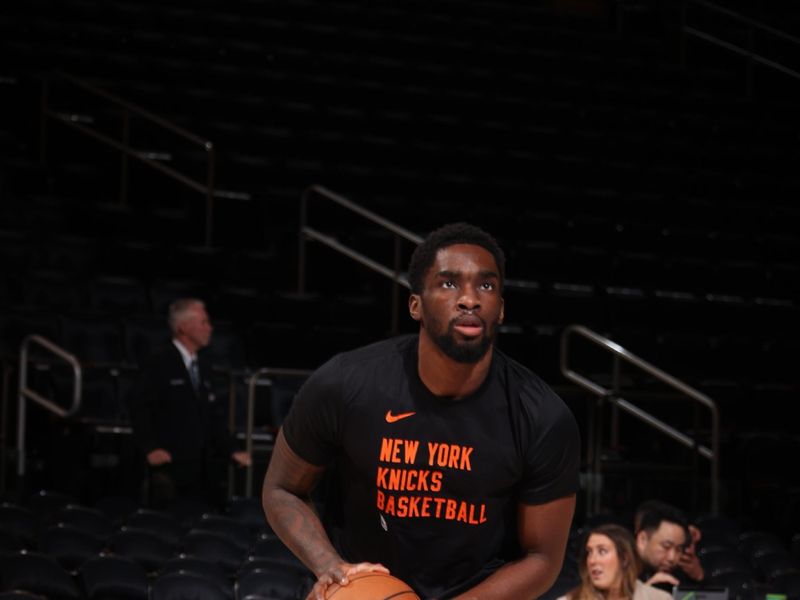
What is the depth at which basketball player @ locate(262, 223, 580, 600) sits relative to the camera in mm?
2934

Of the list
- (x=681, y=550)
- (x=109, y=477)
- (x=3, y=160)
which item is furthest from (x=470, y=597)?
(x=3, y=160)

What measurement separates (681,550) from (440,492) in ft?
12.1

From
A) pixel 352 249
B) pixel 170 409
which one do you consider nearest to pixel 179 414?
pixel 170 409

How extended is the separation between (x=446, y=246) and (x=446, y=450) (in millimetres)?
437

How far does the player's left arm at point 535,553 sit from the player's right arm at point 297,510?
1.00 ft

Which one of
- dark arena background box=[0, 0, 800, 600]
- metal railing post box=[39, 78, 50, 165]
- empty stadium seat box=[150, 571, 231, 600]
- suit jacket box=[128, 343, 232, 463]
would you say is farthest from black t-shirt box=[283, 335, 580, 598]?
metal railing post box=[39, 78, 50, 165]

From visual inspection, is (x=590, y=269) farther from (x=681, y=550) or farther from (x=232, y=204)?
(x=681, y=550)

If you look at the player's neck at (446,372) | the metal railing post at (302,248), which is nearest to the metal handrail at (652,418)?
the metal railing post at (302,248)

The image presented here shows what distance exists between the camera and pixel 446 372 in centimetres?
299

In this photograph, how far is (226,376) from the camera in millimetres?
9281

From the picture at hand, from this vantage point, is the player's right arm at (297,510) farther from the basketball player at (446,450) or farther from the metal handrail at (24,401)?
the metal handrail at (24,401)

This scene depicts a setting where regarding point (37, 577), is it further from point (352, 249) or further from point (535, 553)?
point (352, 249)

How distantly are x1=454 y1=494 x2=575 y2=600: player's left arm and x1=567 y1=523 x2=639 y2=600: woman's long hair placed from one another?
8.52ft

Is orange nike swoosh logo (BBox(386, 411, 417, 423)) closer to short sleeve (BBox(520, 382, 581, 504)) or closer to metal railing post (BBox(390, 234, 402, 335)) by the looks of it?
short sleeve (BBox(520, 382, 581, 504))
